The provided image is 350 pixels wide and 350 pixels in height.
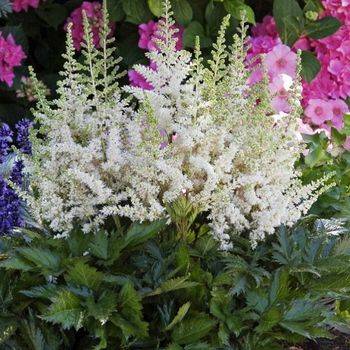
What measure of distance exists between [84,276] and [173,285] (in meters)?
0.22

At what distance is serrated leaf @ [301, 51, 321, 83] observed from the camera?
3.55 metres

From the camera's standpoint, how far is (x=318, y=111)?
3521 mm

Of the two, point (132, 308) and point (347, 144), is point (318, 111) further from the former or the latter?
point (132, 308)

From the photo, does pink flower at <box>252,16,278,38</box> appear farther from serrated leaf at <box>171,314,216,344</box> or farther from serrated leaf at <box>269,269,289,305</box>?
Answer: serrated leaf at <box>171,314,216,344</box>

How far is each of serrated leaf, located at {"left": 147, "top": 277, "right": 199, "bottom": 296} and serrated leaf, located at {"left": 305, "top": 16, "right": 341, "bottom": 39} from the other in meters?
1.88

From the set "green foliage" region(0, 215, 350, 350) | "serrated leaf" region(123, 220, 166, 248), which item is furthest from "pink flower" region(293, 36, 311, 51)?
"serrated leaf" region(123, 220, 166, 248)

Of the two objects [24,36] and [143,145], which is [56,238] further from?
[24,36]

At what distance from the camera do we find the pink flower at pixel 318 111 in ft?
11.5

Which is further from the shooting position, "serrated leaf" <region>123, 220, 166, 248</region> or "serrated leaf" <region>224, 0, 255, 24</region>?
"serrated leaf" <region>224, 0, 255, 24</region>

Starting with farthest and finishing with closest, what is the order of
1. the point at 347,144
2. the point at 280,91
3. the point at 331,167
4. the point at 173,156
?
1. the point at 347,144
2. the point at 280,91
3. the point at 331,167
4. the point at 173,156

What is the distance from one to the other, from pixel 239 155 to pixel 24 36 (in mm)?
2135

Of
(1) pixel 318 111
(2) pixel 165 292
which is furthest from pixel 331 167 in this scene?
(2) pixel 165 292

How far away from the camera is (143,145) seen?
7.20 feet

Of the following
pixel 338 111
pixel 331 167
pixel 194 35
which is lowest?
pixel 338 111
